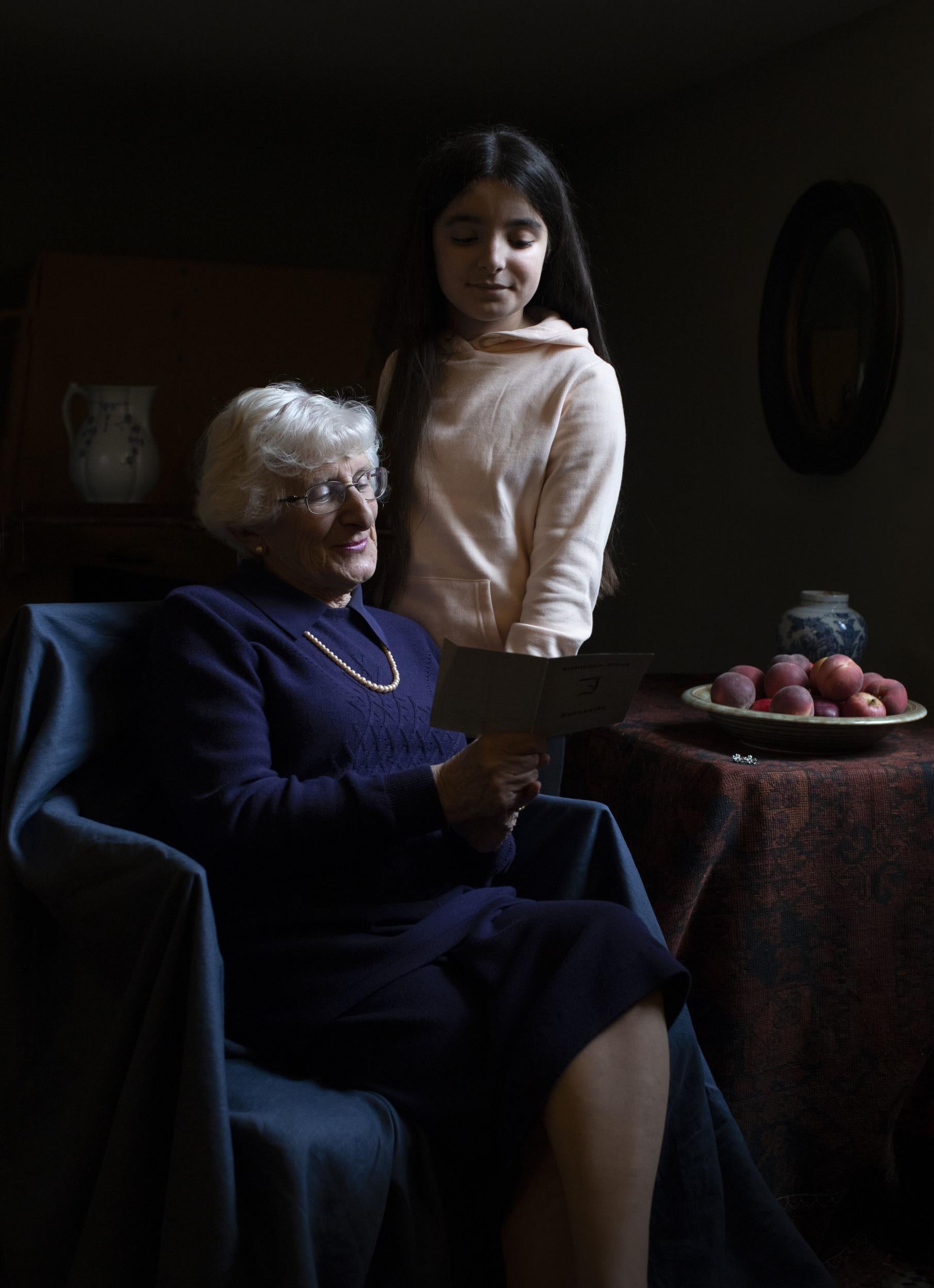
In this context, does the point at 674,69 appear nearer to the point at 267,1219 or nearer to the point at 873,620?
the point at 873,620

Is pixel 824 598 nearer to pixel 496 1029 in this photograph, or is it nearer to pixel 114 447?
pixel 496 1029

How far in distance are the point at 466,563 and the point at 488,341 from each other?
359 mm

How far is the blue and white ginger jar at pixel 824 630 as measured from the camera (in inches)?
89.3

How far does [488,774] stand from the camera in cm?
134

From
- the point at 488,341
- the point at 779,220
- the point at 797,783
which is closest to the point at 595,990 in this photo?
the point at 797,783

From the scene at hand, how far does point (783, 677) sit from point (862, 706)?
14 centimetres

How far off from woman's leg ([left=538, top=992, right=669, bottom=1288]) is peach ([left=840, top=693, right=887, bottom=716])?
840 millimetres

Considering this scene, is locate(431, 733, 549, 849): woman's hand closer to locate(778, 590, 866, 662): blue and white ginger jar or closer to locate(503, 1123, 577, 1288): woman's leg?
locate(503, 1123, 577, 1288): woman's leg

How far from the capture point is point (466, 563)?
5.69 ft

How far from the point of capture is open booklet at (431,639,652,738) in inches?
45.7

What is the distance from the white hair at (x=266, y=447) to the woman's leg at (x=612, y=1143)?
2.56 ft

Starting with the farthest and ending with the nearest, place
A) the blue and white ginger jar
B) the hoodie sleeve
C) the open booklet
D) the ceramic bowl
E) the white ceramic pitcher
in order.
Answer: the white ceramic pitcher → the blue and white ginger jar → the ceramic bowl → the hoodie sleeve → the open booklet

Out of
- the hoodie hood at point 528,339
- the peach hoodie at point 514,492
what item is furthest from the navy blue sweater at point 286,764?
the hoodie hood at point 528,339

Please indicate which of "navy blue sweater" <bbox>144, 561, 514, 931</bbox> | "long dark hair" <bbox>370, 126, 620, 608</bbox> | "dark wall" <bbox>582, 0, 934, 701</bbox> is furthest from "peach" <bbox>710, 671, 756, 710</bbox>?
"dark wall" <bbox>582, 0, 934, 701</bbox>
